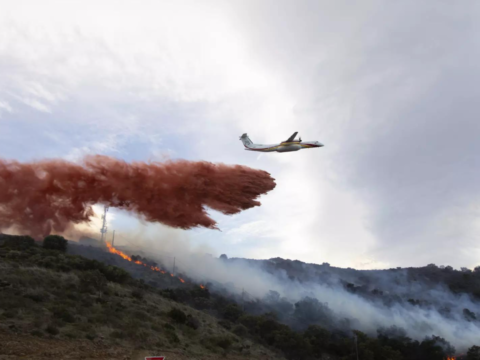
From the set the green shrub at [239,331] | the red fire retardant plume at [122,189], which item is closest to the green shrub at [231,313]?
the green shrub at [239,331]

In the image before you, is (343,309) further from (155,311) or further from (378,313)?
(155,311)

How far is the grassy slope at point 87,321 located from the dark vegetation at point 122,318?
0.27ft

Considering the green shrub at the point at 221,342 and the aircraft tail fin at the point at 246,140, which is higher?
the aircraft tail fin at the point at 246,140

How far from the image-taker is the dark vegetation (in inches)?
1174

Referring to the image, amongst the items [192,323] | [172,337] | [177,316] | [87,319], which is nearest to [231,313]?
[192,323]

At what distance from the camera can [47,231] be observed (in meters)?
50.6

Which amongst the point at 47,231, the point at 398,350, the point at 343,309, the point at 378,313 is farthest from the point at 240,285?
the point at 47,231

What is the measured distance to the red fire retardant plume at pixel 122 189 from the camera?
4447 cm

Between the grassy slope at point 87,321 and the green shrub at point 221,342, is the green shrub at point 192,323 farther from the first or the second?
the green shrub at point 221,342

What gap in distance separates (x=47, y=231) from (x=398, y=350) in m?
62.2

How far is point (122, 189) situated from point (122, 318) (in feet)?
57.7

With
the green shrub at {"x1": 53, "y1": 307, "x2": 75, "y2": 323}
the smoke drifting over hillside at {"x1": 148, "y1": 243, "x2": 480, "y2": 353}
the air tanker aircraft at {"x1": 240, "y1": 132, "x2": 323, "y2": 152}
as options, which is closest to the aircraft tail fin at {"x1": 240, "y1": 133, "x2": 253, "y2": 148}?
the air tanker aircraft at {"x1": 240, "y1": 132, "x2": 323, "y2": 152}

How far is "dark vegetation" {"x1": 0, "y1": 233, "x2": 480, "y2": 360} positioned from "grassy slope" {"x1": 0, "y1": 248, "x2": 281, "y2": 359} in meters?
0.08

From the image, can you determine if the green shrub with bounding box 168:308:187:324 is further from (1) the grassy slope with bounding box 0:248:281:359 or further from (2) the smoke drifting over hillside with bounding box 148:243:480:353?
(2) the smoke drifting over hillside with bounding box 148:243:480:353
